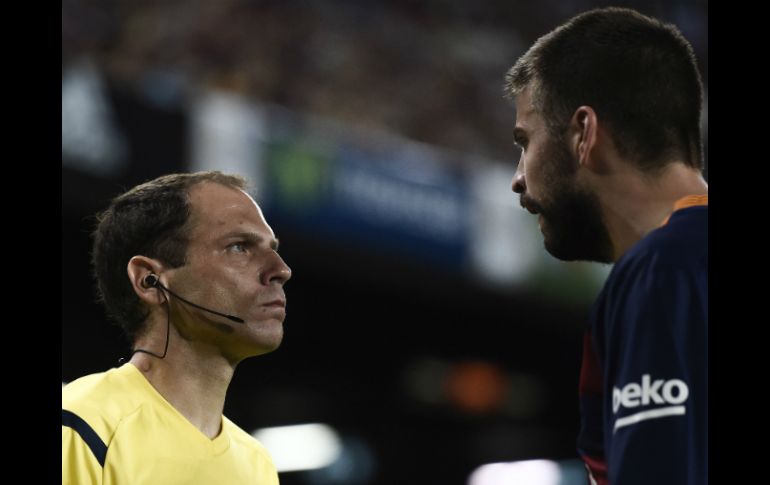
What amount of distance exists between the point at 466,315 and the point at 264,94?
2.72 meters

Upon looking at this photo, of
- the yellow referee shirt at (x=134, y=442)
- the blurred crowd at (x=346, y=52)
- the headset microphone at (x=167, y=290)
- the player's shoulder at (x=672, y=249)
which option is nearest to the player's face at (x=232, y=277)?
the headset microphone at (x=167, y=290)

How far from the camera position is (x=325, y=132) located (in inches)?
333

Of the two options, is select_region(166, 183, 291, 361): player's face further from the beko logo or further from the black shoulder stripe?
the beko logo

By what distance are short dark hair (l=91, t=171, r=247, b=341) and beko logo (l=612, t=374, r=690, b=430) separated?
5.13 ft

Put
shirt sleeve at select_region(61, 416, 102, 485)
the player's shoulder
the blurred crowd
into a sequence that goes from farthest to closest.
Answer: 1. the blurred crowd
2. shirt sleeve at select_region(61, 416, 102, 485)
3. the player's shoulder

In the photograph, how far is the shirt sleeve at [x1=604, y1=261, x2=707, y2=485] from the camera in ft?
5.65

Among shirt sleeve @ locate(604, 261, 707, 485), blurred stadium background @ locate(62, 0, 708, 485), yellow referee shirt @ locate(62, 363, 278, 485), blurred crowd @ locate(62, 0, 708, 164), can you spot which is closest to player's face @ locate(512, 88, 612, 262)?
shirt sleeve @ locate(604, 261, 707, 485)

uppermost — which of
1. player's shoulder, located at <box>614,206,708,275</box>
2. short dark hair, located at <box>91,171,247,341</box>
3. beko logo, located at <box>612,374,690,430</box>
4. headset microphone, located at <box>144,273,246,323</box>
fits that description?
short dark hair, located at <box>91,171,247,341</box>

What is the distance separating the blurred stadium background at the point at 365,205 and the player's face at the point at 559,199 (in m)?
4.94

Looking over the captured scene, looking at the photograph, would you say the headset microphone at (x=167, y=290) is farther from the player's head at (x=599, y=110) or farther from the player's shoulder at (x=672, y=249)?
the player's shoulder at (x=672, y=249)

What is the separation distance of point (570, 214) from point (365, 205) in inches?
254

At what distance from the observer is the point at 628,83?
216 cm

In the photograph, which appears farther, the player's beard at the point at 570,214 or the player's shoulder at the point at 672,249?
the player's beard at the point at 570,214

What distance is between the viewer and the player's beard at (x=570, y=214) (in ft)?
7.14
